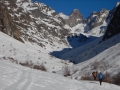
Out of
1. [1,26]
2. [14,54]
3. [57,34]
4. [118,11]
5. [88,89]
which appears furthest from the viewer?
[57,34]

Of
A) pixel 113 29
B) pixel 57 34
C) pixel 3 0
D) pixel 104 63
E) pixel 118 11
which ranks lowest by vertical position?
pixel 104 63

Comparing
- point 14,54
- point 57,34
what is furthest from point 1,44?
point 57,34

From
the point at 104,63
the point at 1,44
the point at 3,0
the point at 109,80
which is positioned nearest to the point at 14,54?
the point at 1,44

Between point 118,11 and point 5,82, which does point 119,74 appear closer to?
point 5,82

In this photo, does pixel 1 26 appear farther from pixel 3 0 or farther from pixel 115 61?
pixel 3 0

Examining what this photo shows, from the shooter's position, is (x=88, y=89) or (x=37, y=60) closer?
(x=88, y=89)

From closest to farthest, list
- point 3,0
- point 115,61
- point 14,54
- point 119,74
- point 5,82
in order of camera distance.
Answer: point 5,82
point 119,74
point 115,61
point 14,54
point 3,0

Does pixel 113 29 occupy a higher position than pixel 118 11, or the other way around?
pixel 118 11

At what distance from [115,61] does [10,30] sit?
4099 cm

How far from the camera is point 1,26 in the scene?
65.2 meters

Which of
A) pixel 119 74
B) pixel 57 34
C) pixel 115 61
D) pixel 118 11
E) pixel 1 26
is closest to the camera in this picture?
pixel 119 74

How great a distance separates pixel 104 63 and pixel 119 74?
7470 mm

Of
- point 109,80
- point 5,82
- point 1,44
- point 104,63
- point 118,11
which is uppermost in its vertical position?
point 118,11

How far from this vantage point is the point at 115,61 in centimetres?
3275
